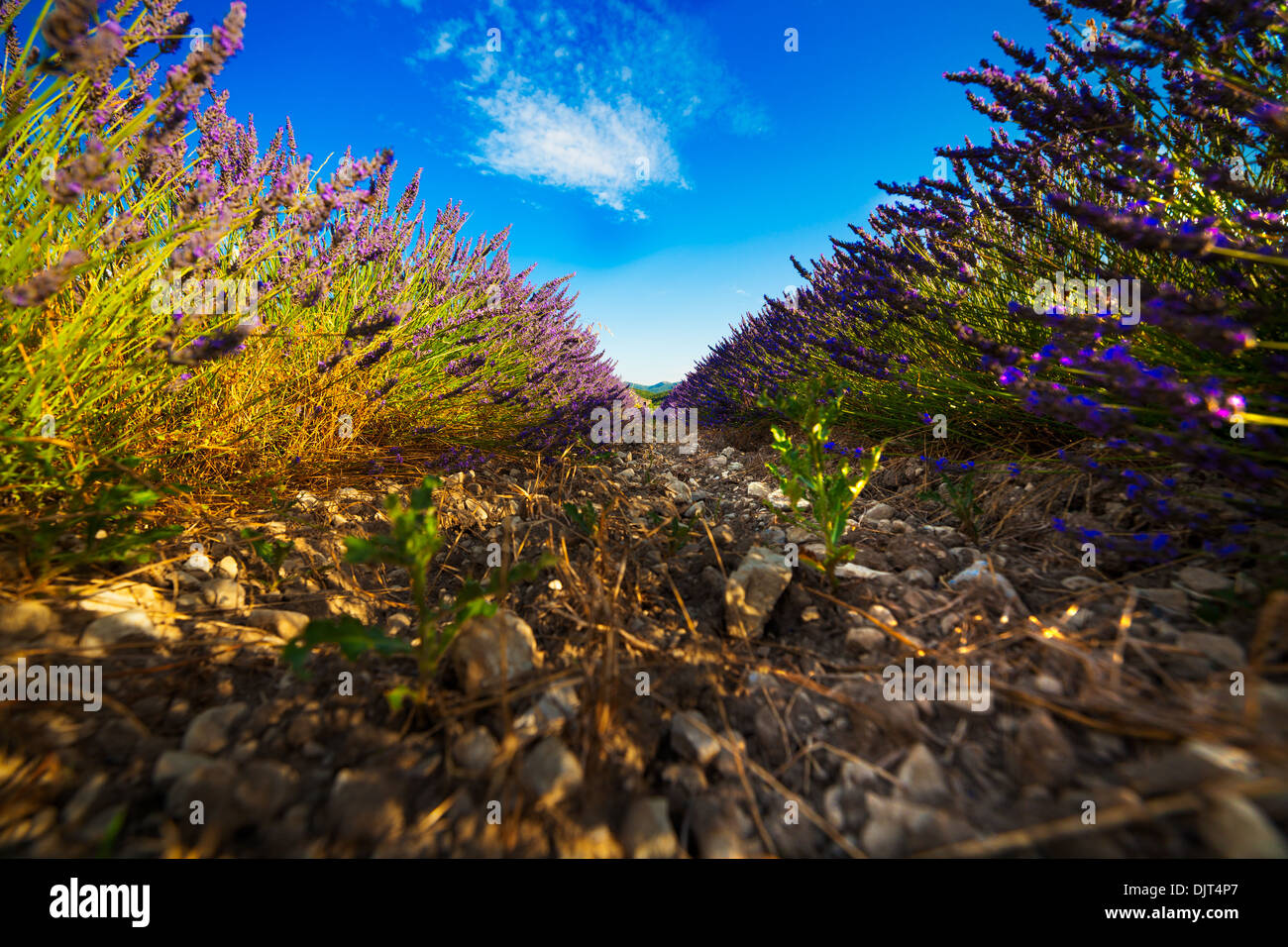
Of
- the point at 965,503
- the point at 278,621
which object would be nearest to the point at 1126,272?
the point at 965,503

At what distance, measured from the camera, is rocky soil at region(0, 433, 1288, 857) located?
57 centimetres

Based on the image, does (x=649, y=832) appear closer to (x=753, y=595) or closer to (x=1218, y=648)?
(x=753, y=595)

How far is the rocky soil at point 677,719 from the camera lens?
1.87ft

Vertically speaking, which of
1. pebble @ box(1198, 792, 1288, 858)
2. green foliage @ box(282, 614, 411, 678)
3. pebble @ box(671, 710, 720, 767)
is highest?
green foliage @ box(282, 614, 411, 678)

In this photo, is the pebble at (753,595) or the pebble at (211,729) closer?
the pebble at (211,729)

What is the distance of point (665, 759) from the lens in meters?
0.75

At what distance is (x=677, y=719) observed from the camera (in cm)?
79

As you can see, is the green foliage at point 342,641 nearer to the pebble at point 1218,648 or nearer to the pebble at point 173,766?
the pebble at point 173,766

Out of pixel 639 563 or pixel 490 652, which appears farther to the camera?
pixel 639 563

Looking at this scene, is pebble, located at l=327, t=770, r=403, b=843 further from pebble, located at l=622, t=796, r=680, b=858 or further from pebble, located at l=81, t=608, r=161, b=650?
pebble, located at l=81, t=608, r=161, b=650

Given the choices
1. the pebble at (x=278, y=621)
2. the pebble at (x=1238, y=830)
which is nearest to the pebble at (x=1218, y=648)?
the pebble at (x=1238, y=830)

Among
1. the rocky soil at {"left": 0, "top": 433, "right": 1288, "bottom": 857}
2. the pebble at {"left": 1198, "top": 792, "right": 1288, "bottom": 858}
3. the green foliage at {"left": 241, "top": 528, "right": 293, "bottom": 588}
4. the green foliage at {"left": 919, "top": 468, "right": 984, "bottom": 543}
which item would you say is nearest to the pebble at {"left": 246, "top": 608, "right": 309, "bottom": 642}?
the rocky soil at {"left": 0, "top": 433, "right": 1288, "bottom": 857}

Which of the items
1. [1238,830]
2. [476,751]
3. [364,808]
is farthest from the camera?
[476,751]

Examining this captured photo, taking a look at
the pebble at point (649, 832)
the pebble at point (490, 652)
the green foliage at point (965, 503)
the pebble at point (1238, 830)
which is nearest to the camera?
the pebble at point (1238, 830)
